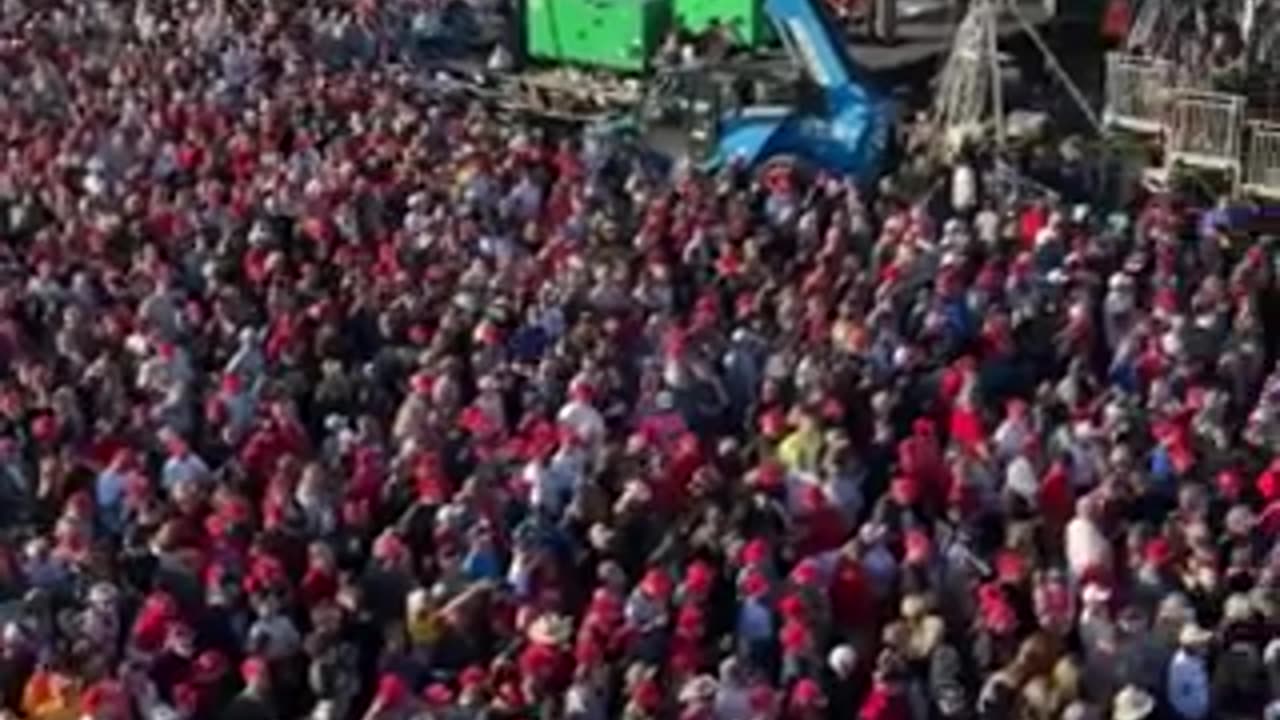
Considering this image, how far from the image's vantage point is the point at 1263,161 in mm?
25250

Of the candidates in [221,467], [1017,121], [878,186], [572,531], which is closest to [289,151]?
[878,186]

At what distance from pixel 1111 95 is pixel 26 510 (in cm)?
1365

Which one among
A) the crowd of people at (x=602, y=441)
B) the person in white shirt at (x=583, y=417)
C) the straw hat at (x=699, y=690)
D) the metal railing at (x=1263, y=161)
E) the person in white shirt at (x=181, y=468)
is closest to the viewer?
the straw hat at (x=699, y=690)

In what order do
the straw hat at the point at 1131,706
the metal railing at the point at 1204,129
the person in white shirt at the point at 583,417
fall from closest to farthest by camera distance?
the straw hat at the point at 1131,706, the person in white shirt at the point at 583,417, the metal railing at the point at 1204,129

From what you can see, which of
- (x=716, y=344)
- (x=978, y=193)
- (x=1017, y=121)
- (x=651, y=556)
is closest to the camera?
(x=651, y=556)

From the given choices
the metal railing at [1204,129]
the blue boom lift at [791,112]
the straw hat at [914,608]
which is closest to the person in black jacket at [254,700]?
the straw hat at [914,608]

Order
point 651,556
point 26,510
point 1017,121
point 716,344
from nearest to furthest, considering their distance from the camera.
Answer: point 651,556
point 26,510
point 716,344
point 1017,121

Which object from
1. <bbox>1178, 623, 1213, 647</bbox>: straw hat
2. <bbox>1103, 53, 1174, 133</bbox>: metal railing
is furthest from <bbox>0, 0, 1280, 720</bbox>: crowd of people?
<bbox>1103, 53, 1174, 133</bbox>: metal railing

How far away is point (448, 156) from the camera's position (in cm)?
2391

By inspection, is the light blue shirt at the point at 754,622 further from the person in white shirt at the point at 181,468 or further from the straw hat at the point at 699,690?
the person in white shirt at the point at 181,468

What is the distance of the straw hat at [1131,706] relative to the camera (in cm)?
1376

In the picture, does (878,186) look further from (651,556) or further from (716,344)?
(651,556)

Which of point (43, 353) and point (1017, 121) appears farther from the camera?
point (1017, 121)

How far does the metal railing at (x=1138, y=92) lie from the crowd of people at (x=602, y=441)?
12.1ft
